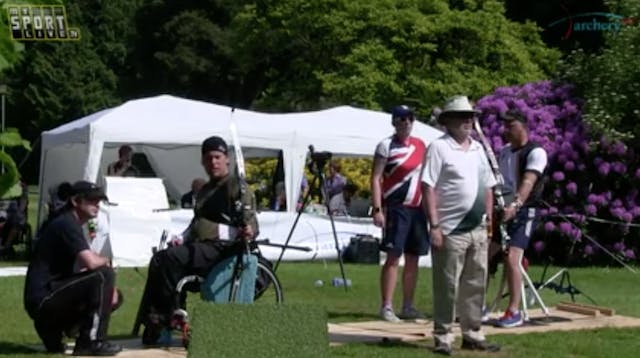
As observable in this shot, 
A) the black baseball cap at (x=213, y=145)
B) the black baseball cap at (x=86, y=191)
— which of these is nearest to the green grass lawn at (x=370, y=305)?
the black baseball cap at (x=86, y=191)

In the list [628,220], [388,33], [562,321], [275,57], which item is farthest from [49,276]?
[275,57]

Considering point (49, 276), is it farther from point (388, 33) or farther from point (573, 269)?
point (388, 33)

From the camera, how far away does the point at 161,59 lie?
52312 millimetres

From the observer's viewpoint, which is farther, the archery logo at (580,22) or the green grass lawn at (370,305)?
the archery logo at (580,22)

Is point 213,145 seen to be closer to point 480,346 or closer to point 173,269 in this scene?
point 173,269

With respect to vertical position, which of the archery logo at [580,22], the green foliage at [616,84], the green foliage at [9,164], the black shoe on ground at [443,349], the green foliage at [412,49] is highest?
the archery logo at [580,22]

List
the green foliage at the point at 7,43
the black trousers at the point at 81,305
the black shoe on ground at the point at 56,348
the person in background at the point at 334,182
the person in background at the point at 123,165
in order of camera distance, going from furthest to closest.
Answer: the person in background at the point at 334,182
the person in background at the point at 123,165
the black shoe on ground at the point at 56,348
the black trousers at the point at 81,305
the green foliage at the point at 7,43

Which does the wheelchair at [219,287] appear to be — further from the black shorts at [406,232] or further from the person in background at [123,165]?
the person in background at [123,165]

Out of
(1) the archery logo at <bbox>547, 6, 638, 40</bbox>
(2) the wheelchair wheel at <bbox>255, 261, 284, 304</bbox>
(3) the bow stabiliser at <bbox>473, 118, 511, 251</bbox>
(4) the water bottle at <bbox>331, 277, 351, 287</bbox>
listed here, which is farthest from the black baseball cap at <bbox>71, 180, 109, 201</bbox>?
(1) the archery logo at <bbox>547, 6, 638, 40</bbox>

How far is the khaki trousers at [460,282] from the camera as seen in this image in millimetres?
7996

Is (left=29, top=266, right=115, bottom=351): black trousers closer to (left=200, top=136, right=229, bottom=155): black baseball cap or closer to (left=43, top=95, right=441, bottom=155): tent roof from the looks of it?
(left=200, top=136, right=229, bottom=155): black baseball cap

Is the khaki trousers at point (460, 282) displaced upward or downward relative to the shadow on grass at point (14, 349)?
upward

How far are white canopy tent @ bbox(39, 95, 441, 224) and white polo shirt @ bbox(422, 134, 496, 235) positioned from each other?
32.2ft

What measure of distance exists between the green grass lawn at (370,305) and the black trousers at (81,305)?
344 mm
